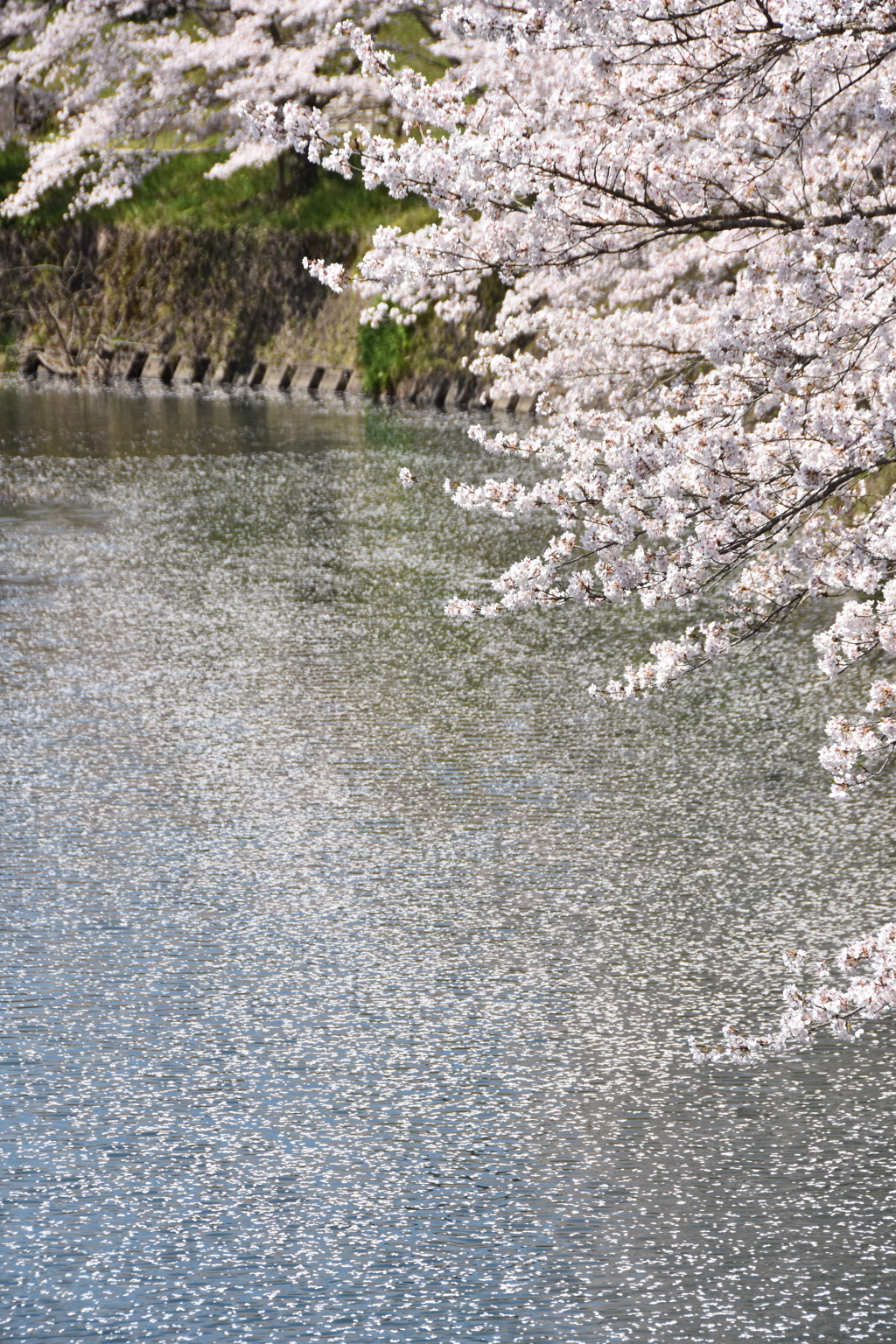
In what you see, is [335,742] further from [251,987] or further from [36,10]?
[36,10]

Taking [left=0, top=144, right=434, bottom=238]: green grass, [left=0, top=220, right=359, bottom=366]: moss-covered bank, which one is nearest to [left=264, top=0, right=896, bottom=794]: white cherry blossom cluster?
[left=0, top=144, right=434, bottom=238]: green grass

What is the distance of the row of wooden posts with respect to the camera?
2792 centimetres

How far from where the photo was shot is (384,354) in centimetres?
2931

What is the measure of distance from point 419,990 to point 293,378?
2663 cm

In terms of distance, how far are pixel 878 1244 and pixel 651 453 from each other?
2526mm

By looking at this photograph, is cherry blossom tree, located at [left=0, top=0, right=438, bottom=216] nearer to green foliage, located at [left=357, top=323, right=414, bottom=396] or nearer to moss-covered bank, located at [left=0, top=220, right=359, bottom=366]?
moss-covered bank, located at [left=0, top=220, right=359, bottom=366]

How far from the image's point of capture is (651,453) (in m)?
5.80

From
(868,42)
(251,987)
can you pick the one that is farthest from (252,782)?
(868,42)

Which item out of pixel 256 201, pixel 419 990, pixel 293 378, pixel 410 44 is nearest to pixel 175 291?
pixel 256 201

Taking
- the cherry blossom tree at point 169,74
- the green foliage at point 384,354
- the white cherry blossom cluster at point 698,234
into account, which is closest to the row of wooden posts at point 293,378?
the green foliage at point 384,354

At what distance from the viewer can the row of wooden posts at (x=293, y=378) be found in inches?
1099

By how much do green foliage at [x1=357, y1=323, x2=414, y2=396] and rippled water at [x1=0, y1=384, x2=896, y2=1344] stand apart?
17720mm

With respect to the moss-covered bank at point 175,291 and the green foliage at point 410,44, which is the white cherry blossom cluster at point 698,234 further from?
the moss-covered bank at point 175,291

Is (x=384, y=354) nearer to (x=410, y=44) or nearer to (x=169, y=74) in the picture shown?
(x=169, y=74)
